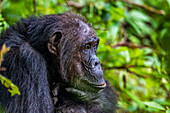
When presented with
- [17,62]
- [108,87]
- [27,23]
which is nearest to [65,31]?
[27,23]

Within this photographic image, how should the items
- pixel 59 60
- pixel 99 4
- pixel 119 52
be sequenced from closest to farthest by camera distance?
pixel 59 60
pixel 119 52
pixel 99 4

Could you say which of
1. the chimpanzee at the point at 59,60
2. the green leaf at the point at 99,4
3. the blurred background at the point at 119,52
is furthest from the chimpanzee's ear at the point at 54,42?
the green leaf at the point at 99,4

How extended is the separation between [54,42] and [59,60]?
0.21 metres

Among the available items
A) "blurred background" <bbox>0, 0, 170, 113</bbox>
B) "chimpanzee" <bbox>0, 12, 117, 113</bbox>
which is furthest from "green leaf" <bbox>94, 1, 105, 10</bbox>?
"chimpanzee" <bbox>0, 12, 117, 113</bbox>

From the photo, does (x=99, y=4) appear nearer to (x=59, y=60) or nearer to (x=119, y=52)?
(x=119, y=52)

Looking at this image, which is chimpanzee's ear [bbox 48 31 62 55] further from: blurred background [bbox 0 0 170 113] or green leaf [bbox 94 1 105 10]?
green leaf [bbox 94 1 105 10]

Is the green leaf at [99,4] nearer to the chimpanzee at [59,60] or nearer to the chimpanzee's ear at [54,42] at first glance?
the chimpanzee at [59,60]

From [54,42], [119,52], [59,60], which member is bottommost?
[119,52]

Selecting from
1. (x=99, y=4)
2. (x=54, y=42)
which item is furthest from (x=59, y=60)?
(x=99, y=4)

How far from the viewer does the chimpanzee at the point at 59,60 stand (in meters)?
2.69

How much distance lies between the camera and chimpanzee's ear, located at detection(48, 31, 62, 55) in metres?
2.93

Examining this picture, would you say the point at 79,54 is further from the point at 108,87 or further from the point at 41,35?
the point at 108,87

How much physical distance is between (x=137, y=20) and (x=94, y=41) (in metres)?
3.88

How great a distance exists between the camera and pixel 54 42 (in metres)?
2.97
